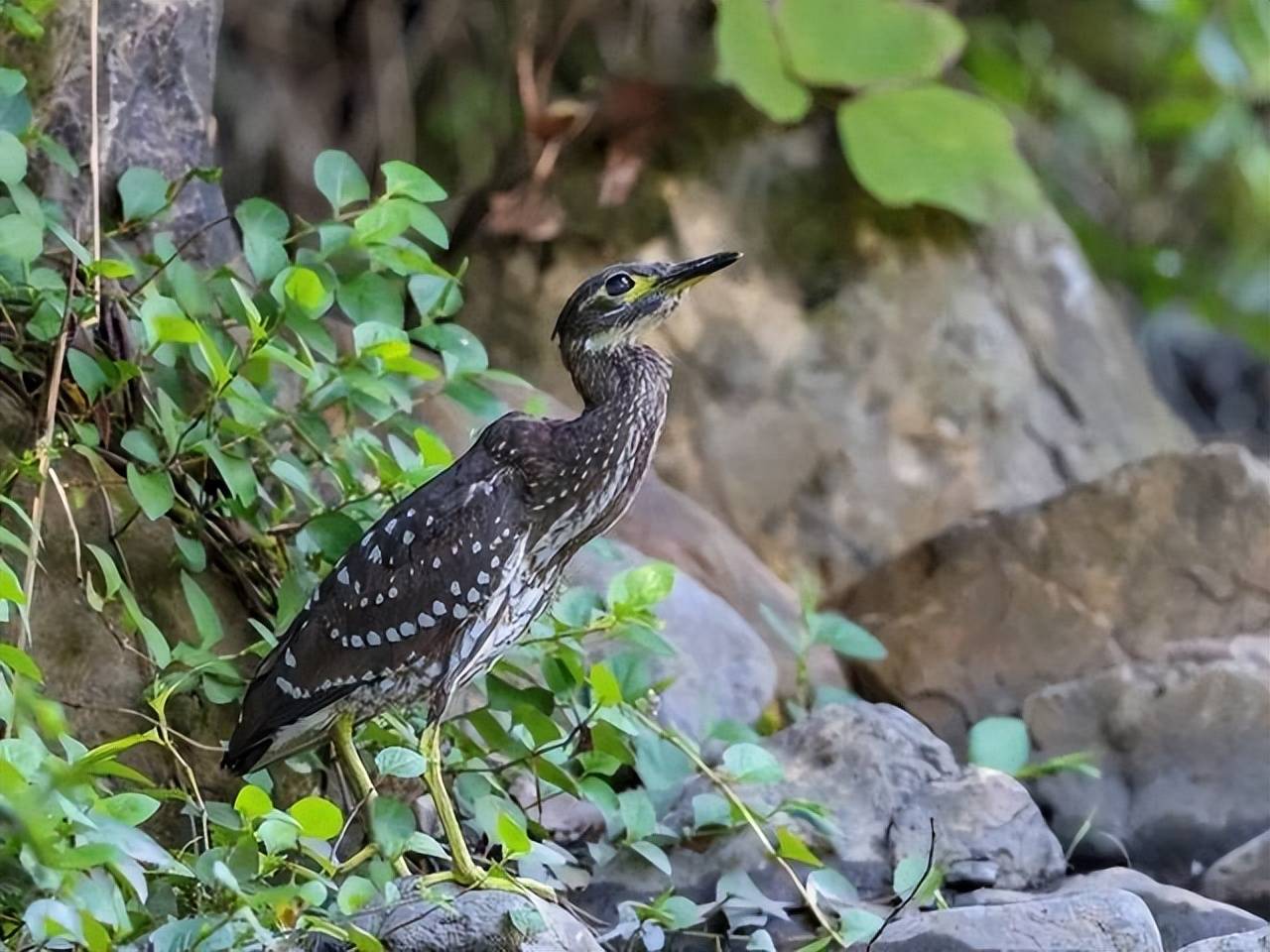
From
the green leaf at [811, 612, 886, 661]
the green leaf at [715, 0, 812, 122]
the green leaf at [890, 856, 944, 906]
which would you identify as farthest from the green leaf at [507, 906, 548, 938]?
the green leaf at [715, 0, 812, 122]

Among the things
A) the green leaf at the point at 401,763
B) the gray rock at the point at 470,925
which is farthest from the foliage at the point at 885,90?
the gray rock at the point at 470,925

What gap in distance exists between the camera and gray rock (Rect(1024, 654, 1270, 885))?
2699 millimetres

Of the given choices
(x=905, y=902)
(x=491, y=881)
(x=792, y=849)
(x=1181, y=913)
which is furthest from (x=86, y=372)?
(x=1181, y=913)

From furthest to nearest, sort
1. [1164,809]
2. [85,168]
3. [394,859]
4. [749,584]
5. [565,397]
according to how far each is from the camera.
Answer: [565,397], [749,584], [1164,809], [85,168], [394,859]

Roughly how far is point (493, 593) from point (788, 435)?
187 centimetres

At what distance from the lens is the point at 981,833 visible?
8.07 feet

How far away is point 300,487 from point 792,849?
0.83 meters

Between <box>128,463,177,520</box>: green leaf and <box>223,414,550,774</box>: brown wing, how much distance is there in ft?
0.77

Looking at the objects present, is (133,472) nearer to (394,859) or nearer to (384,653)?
(384,653)

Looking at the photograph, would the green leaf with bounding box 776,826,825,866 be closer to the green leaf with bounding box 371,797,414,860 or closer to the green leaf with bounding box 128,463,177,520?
the green leaf with bounding box 371,797,414,860

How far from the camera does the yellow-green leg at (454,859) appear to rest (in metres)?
1.99

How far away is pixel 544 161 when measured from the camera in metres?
4.05

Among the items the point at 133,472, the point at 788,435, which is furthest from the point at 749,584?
the point at 133,472

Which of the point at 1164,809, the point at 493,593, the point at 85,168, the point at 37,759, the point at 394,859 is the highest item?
the point at 85,168
